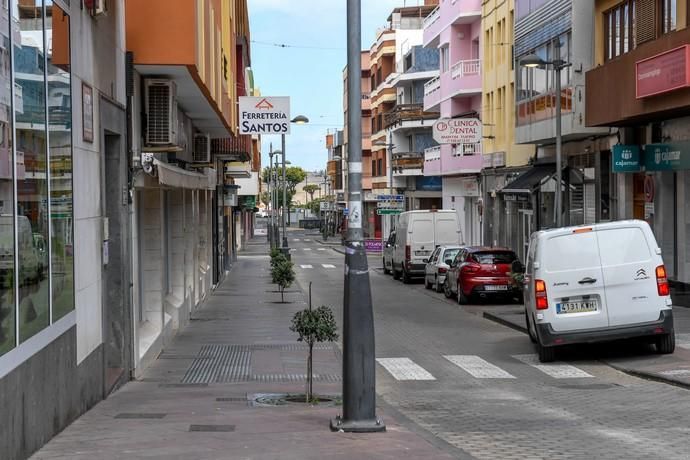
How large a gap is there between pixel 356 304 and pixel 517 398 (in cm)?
458

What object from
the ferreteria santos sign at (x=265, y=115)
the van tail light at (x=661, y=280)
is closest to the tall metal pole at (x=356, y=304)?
the van tail light at (x=661, y=280)

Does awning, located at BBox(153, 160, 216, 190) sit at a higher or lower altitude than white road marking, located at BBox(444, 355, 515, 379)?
higher

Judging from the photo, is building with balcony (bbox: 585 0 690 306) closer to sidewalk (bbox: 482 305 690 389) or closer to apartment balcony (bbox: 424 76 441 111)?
sidewalk (bbox: 482 305 690 389)

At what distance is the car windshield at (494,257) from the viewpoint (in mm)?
29438

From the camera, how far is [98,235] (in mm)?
12242

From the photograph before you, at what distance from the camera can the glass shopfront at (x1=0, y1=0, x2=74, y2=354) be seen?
7.55 metres

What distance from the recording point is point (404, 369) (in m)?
16.9

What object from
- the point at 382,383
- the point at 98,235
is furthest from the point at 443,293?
the point at 98,235

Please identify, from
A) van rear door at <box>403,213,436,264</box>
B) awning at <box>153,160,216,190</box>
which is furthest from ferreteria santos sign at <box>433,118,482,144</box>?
awning at <box>153,160,216,190</box>

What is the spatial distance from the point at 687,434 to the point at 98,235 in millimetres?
6445

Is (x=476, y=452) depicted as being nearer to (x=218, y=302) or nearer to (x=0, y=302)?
(x=0, y=302)

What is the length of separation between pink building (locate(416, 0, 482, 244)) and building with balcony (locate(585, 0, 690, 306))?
1944 centimetres

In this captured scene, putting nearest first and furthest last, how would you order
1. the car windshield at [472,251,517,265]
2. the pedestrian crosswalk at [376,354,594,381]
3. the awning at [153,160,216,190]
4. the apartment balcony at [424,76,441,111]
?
the awning at [153,160,216,190] < the pedestrian crosswalk at [376,354,594,381] < the car windshield at [472,251,517,265] < the apartment balcony at [424,76,441,111]

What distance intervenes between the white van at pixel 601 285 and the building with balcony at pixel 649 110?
6331 millimetres
